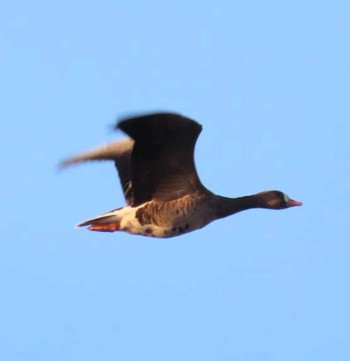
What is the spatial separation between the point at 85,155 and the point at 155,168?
8.72 feet

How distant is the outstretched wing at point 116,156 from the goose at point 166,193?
0.05 ft

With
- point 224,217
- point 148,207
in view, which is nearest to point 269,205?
point 224,217

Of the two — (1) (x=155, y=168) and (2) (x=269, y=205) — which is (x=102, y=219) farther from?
(2) (x=269, y=205)

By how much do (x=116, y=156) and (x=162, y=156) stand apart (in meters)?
2.68

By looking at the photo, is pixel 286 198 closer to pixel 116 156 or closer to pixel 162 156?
pixel 116 156

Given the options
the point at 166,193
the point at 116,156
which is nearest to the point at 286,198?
the point at 166,193

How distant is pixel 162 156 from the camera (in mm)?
16453

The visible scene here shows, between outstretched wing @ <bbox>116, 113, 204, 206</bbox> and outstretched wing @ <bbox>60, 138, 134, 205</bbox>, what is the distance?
4.29 ft

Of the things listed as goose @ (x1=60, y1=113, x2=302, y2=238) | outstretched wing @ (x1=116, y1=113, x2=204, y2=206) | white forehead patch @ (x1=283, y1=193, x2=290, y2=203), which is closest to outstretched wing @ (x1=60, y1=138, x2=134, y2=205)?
goose @ (x1=60, y1=113, x2=302, y2=238)

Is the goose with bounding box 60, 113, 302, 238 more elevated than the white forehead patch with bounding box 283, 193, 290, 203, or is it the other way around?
the goose with bounding box 60, 113, 302, 238

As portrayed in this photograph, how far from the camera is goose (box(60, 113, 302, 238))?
1577 centimetres

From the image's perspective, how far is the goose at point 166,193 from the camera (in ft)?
51.7

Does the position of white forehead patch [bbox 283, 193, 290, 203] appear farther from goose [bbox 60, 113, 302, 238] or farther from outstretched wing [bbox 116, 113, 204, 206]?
outstretched wing [bbox 116, 113, 204, 206]

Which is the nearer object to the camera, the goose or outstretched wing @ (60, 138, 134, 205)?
the goose
